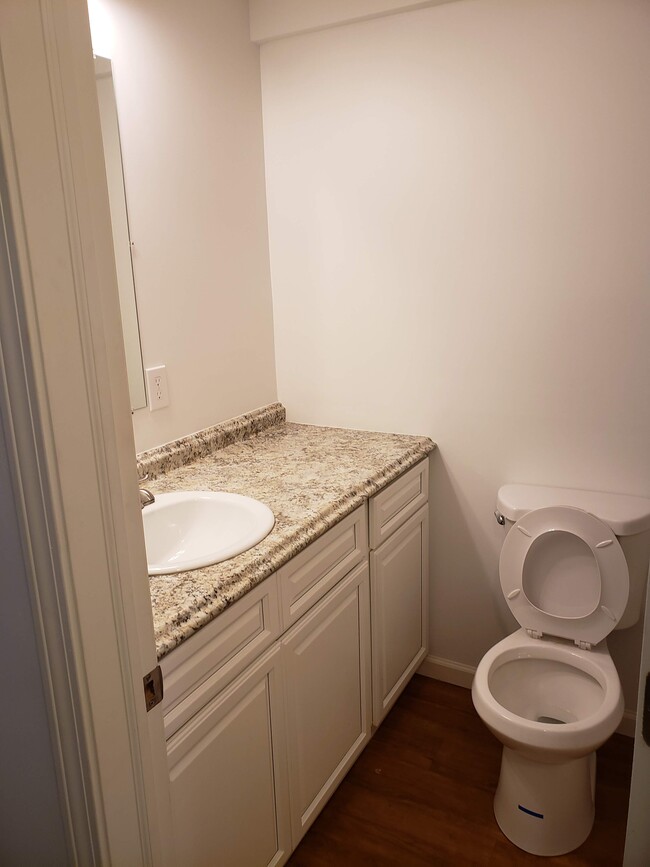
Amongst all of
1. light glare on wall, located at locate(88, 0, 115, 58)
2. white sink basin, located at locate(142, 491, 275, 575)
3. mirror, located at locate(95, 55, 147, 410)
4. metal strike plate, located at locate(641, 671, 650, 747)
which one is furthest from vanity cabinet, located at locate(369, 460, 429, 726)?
light glare on wall, located at locate(88, 0, 115, 58)

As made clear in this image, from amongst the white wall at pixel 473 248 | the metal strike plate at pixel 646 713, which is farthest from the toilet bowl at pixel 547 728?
the metal strike plate at pixel 646 713

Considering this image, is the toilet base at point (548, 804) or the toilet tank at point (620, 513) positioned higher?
the toilet tank at point (620, 513)

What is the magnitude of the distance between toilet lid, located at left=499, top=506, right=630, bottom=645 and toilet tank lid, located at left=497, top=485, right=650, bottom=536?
0.16ft

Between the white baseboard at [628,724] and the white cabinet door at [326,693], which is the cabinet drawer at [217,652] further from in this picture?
the white baseboard at [628,724]

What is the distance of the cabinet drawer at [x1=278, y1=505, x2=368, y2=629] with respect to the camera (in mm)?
1502

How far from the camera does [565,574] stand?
1.91 m

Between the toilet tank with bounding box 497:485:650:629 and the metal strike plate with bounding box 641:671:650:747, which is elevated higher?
the metal strike plate with bounding box 641:671:650:747

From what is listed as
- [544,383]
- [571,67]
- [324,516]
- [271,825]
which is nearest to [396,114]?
[571,67]

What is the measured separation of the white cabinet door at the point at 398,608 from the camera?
198 cm

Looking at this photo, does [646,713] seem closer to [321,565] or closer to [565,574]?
[321,565]

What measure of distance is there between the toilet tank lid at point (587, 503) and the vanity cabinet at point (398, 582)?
292 mm

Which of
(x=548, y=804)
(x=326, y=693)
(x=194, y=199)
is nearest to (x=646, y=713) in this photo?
(x=326, y=693)

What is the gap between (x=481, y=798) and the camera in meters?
1.90

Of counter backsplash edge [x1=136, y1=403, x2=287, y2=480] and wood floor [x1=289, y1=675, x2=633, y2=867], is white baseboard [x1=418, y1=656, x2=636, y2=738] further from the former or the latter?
counter backsplash edge [x1=136, y1=403, x2=287, y2=480]
